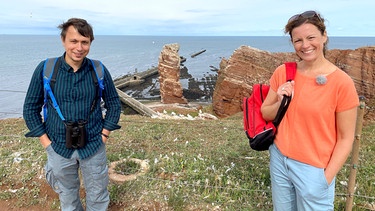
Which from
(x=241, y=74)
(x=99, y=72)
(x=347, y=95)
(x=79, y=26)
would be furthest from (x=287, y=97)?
(x=241, y=74)

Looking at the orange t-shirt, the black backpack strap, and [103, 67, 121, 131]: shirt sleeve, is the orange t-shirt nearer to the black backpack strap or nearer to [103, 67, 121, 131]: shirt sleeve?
the black backpack strap

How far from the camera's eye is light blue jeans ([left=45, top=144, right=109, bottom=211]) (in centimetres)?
325

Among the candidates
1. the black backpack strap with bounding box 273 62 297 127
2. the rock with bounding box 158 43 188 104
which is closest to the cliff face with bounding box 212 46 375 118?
the rock with bounding box 158 43 188 104

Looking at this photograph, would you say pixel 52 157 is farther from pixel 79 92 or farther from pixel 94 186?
pixel 79 92

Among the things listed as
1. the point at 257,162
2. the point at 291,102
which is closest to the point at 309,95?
the point at 291,102

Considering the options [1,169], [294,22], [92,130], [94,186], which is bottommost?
[1,169]

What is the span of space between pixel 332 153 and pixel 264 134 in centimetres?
58

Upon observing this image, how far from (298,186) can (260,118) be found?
693 millimetres

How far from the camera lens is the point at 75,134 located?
10.3 feet

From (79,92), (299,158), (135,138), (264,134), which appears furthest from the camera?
(135,138)

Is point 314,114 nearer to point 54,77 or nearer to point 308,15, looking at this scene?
point 308,15

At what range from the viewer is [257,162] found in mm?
5273

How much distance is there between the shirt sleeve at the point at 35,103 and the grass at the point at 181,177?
6.12 ft

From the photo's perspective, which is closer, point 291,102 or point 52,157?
point 291,102
